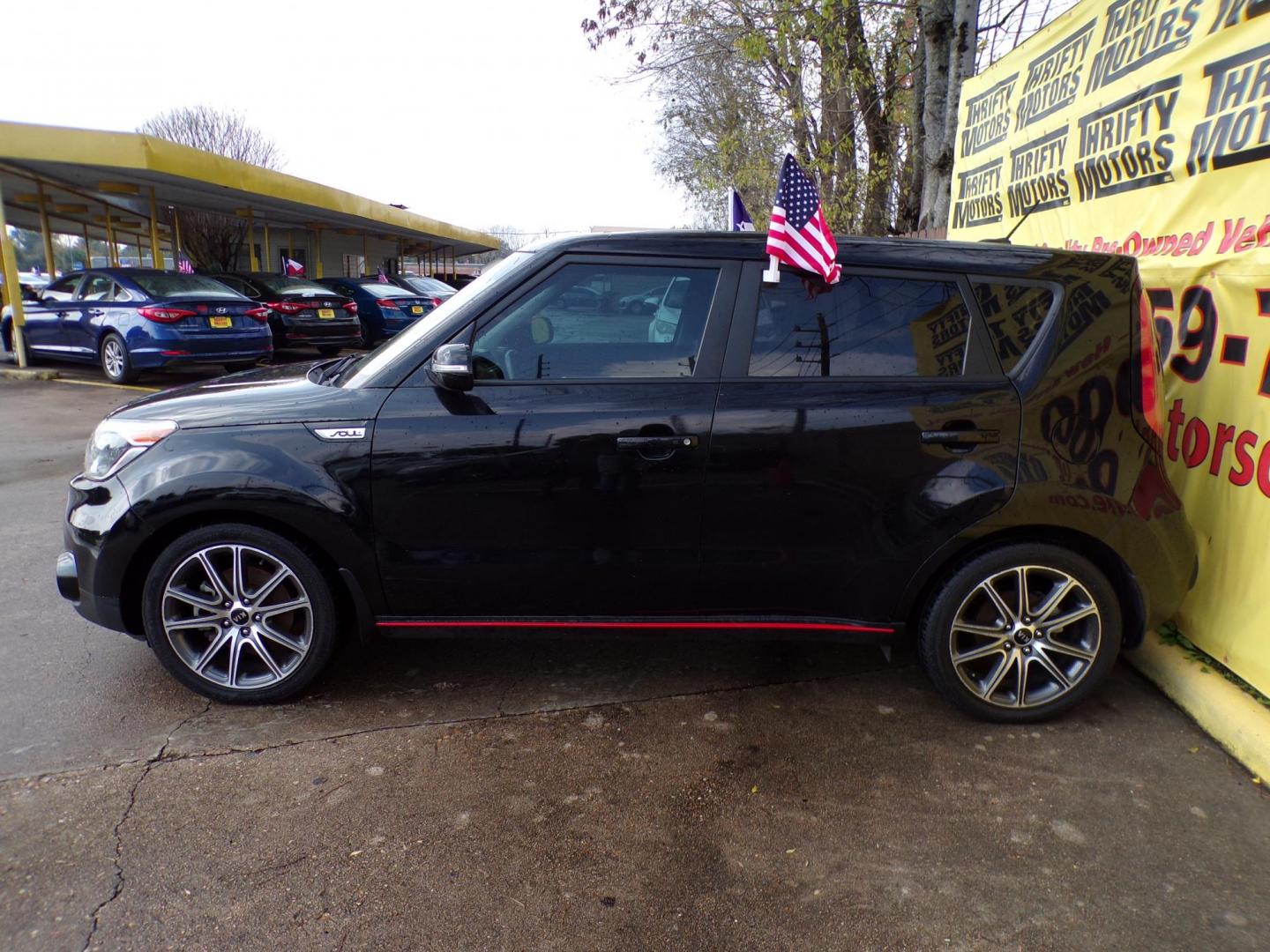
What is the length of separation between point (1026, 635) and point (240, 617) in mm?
3076

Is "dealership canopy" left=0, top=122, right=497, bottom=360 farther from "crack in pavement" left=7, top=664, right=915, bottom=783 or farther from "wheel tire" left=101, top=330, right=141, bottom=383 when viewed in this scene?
"crack in pavement" left=7, top=664, right=915, bottom=783

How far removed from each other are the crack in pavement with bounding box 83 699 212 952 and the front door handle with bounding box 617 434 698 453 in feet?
6.56

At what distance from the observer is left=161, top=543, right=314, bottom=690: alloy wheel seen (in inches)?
132

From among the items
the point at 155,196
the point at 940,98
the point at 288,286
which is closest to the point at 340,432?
the point at 940,98

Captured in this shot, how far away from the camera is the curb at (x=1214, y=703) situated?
317 centimetres

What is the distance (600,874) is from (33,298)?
15.2 m

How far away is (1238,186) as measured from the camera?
3.69m

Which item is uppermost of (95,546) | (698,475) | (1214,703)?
(698,475)

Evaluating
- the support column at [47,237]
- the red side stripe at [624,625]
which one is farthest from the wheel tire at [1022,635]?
the support column at [47,237]

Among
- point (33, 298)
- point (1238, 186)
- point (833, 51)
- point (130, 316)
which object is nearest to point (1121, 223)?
point (1238, 186)

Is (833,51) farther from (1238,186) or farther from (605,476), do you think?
(605,476)

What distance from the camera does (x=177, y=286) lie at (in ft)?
40.2

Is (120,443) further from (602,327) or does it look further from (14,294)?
(14,294)

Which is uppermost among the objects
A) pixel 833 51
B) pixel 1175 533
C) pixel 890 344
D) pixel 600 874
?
pixel 833 51
